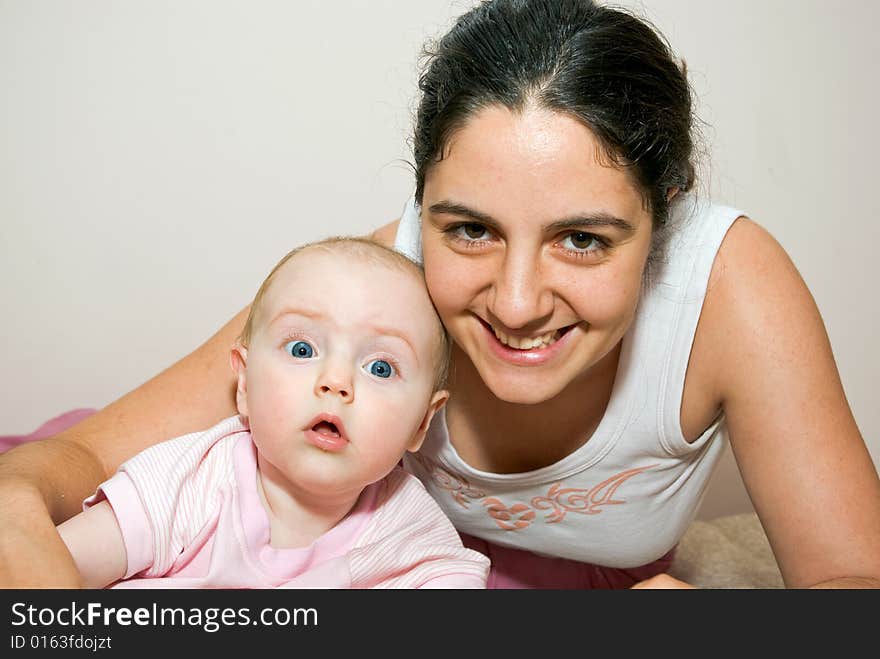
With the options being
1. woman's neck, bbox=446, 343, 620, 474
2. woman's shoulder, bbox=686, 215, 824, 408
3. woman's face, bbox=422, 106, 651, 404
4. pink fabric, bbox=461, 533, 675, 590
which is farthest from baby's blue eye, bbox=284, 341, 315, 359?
pink fabric, bbox=461, 533, 675, 590

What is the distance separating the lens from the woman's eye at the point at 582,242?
1.46 metres

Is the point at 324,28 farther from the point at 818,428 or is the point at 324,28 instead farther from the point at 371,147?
the point at 818,428

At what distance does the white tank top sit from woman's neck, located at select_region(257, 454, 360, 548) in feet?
1.13

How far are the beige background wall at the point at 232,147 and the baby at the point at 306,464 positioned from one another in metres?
1.10

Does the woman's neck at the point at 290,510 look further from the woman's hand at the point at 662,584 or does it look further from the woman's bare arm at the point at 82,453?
the woman's hand at the point at 662,584

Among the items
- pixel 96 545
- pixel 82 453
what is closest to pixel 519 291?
pixel 96 545

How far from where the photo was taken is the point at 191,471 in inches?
61.9

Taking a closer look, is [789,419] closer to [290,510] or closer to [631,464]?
[631,464]

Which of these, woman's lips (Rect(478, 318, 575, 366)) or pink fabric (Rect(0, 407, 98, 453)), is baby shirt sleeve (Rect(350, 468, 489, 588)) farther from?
pink fabric (Rect(0, 407, 98, 453))

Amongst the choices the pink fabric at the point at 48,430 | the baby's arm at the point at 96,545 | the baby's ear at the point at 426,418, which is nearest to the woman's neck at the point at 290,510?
the baby's ear at the point at 426,418

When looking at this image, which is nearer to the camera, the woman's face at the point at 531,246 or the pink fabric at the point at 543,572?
the woman's face at the point at 531,246

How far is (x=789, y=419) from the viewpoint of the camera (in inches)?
65.3
